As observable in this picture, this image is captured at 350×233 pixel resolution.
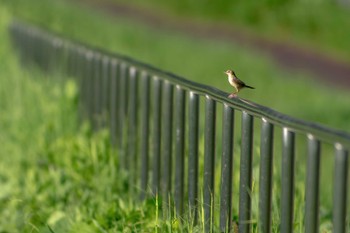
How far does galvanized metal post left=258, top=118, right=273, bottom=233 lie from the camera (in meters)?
5.17

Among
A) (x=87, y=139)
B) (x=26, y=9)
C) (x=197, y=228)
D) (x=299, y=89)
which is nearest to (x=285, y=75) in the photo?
(x=299, y=89)

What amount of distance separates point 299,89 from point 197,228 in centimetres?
1446

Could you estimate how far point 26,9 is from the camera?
16.9 m

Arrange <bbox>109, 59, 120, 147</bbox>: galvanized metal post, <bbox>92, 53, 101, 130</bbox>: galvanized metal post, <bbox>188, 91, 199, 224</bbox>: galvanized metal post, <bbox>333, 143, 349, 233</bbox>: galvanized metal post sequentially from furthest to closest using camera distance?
<bbox>92, 53, 101, 130</bbox>: galvanized metal post → <bbox>109, 59, 120, 147</bbox>: galvanized metal post → <bbox>188, 91, 199, 224</bbox>: galvanized metal post → <bbox>333, 143, 349, 233</bbox>: galvanized metal post

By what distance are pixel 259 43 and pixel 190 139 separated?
23.1m

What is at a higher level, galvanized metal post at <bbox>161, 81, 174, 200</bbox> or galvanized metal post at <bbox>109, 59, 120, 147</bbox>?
galvanized metal post at <bbox>109, 59, 120, 147</bbox>

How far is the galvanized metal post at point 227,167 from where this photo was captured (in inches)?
219

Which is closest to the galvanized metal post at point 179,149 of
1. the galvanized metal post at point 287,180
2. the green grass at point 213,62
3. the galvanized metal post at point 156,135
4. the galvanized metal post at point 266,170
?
the galvanized metal post at point 156,135

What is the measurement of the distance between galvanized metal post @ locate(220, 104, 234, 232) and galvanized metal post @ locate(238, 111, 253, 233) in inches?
5.0

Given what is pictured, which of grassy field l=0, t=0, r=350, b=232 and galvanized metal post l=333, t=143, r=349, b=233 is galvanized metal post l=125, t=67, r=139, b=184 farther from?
galvanized metal post l=333, t=143, r=349, b=233

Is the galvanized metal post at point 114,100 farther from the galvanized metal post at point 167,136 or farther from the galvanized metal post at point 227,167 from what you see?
the galvanized metal post at point 227,167

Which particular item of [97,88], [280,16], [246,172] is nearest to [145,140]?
[97,88]

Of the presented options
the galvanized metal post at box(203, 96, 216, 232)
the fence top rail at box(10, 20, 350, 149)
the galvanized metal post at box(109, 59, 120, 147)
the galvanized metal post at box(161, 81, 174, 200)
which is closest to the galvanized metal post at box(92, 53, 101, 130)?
the galvanized metal post at box(109, 59, 120, 147)

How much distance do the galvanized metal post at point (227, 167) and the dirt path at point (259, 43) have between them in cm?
1636
